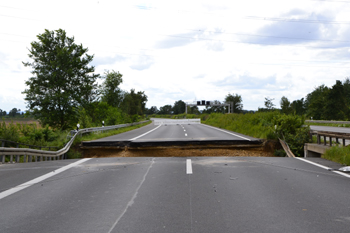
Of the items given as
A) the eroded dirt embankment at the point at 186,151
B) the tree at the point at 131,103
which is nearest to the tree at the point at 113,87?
the tree at the point at 131,103

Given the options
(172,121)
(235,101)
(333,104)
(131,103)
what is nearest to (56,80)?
(172,121)

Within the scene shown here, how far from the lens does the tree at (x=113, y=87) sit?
70.2m

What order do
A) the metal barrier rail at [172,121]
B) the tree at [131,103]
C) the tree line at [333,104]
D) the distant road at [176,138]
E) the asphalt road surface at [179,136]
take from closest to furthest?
the distant road at [176,138] < the asphalt road surface at [179,136] < the metal barrier rail at [172,121] < the tree line at [333,104] < the tree at [131,103]

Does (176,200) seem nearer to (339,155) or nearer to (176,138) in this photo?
(339,155)

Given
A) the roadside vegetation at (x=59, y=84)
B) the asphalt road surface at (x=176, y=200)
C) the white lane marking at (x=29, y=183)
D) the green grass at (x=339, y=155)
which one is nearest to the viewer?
the asphalt road surface at (x=176, y=200)

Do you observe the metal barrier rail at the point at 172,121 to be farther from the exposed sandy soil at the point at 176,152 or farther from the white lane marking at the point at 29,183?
the white lane marking at the point at 29,183

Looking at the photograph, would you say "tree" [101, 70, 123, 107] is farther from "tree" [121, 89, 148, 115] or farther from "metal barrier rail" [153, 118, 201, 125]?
"metal barrier rail" [153, 118, 201, 125]

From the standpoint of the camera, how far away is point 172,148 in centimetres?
1534

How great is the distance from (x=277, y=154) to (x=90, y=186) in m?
11.4

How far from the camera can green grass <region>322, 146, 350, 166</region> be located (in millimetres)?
9242

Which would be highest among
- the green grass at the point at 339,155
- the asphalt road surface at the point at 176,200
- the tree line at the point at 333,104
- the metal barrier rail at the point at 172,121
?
the tree line at the point at 333,104

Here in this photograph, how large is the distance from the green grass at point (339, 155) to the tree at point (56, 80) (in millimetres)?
31052

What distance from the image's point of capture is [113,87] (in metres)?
71.9

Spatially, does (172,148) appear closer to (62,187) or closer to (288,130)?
(288,130)
